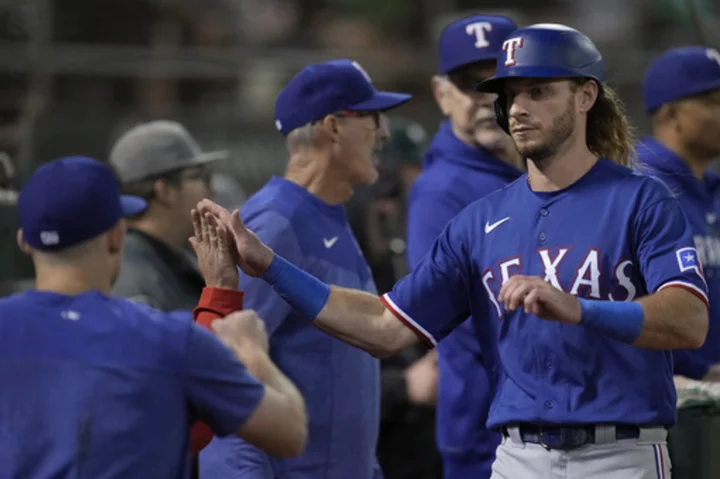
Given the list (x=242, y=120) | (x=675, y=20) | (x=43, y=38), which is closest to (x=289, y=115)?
(x=43, y=38)

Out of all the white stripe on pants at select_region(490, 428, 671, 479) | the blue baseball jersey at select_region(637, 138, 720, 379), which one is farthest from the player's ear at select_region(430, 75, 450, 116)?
the white stripe on pants at select_region(490, 428, 671, 479)

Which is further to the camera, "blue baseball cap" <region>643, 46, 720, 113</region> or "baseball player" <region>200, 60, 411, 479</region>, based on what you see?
"blue baseball cap" <region>643, 46, 720, 113</region>

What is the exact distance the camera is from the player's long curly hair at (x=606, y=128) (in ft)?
13.7

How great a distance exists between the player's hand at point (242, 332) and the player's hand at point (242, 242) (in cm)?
45

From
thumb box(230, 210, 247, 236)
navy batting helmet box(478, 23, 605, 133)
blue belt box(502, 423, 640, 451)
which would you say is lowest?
blue belt box(502, 423, 640, 451)

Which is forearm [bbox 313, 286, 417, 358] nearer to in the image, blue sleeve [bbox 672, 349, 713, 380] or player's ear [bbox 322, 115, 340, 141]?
player's ear [bbox 322, 115, 340, 141]

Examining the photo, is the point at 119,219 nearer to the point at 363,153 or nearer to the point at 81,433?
the point at 81,433

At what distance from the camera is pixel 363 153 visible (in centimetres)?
509

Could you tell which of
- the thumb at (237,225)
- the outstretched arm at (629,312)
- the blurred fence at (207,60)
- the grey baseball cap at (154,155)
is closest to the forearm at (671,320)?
the outstretched arm at (629,312)

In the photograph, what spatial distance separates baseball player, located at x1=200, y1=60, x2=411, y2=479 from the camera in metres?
4.64

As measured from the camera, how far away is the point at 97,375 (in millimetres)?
3248

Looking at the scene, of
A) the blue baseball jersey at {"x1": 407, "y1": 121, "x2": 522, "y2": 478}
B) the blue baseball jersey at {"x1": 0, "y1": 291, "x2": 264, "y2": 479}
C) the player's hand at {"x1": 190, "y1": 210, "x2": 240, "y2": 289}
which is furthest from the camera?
the blue baseball jersey at {"x1": 407, "y1": 121, "x2": 522, "y2": 478}

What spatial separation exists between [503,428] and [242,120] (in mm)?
6449

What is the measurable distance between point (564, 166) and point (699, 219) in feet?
6.45
